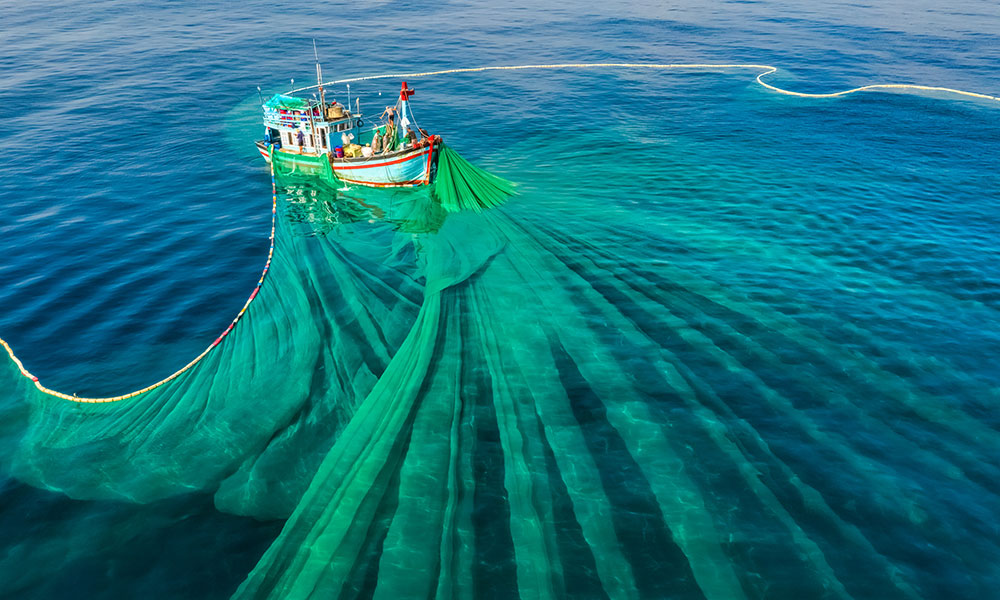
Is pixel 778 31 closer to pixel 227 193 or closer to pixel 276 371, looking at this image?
pixel 227 193

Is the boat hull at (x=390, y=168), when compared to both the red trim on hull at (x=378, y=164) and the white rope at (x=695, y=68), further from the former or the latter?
the white rope at (x=695, y=68)

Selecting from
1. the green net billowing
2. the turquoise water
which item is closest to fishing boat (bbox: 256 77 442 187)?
the green net billowing

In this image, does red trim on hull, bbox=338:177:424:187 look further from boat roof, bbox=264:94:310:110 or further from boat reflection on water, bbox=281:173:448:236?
boat roof, bbox=264:94:310:110

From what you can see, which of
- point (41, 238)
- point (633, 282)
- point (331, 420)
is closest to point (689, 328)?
point (633, 282)

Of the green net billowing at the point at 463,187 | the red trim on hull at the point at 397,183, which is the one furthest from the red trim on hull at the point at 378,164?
the green net billowing at the point at 463,187

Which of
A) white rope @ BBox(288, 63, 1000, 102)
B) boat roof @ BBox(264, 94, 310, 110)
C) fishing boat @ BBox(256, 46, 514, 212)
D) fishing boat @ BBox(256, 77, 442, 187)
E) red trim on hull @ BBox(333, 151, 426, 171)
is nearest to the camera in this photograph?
fishing boat @ BBox(256, 46, 514, 212)

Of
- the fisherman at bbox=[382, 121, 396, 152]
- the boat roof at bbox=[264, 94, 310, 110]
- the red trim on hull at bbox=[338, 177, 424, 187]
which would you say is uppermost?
the boat roof at bbox=[264, 94, 310, 110]
